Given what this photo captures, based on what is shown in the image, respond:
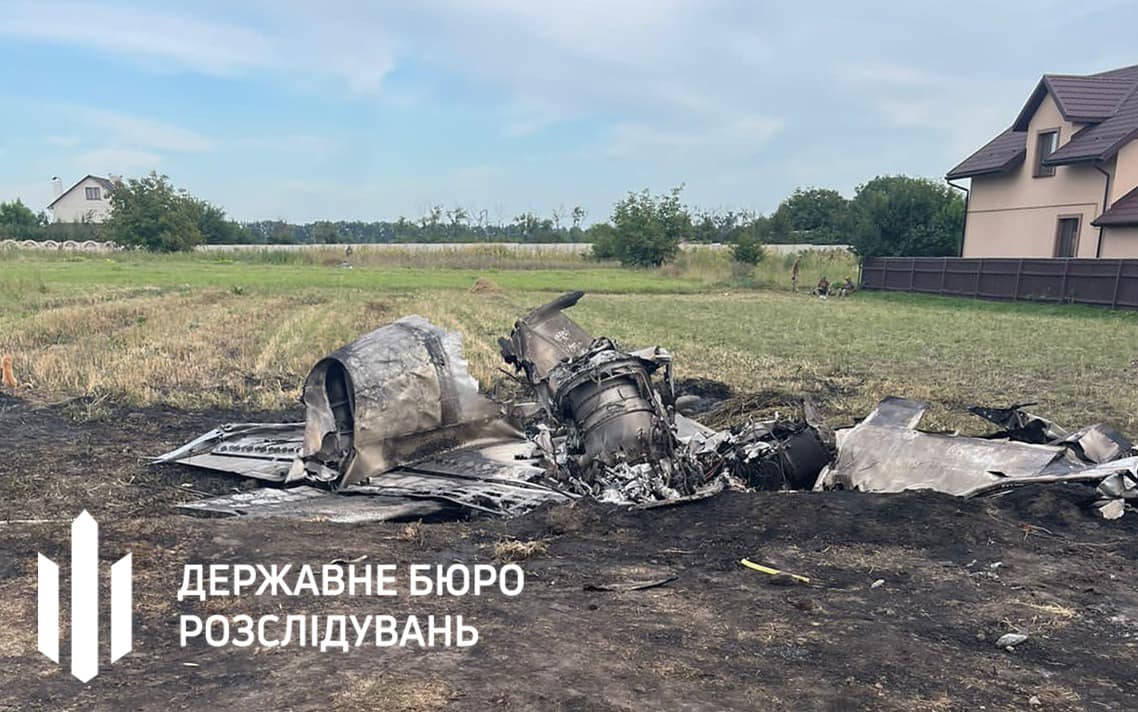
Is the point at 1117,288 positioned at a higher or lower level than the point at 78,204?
lower

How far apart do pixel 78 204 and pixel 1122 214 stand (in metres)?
104

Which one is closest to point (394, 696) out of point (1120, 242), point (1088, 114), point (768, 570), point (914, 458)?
point (768, 570)

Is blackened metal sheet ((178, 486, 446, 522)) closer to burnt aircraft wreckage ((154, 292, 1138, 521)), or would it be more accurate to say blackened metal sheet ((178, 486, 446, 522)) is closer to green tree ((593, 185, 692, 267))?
burnt aircraft wreckage ((154, 292, 1138, 521))

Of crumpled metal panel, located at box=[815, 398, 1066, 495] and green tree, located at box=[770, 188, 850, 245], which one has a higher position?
green tree, located at box=[770, 188, 850, 245]

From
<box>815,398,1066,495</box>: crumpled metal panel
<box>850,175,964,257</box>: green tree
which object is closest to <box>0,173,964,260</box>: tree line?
<box>850,175,964,257</box>: green tree

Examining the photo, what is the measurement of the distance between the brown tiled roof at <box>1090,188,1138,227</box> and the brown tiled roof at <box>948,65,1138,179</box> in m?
1.47

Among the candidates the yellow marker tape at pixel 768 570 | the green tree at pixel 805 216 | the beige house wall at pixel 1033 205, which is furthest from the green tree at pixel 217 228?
the yellow marker tape at pixel 768 570

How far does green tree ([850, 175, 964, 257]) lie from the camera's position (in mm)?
36062

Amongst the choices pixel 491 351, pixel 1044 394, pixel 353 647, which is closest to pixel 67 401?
pixel 491 351

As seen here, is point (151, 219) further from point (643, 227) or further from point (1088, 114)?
point (1088, 114)

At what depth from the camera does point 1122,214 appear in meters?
26.0

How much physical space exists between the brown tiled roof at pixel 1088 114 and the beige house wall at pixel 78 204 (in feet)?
312

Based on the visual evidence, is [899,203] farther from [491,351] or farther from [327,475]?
[327,475]

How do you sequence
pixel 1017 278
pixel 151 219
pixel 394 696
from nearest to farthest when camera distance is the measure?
pixel 394 696 < pixel 1017 278 < pixel 151 219
